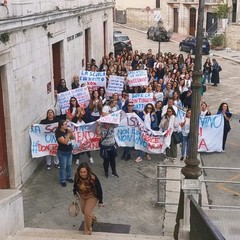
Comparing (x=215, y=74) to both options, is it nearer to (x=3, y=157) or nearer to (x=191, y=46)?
(x=191, y=46)

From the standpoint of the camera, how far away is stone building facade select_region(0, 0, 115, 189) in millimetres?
9984

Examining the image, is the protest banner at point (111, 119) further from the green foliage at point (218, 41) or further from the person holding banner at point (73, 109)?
the green foliage at point (218, 41)

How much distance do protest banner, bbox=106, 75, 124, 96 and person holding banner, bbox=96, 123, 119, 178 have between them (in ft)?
14.3

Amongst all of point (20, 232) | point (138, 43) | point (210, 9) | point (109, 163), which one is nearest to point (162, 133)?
point (109, 163)

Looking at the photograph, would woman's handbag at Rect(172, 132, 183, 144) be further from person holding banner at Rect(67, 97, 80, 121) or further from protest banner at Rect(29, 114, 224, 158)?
person holding banner at Rect(67, 97, 80, 121)

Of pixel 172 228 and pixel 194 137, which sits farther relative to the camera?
pixel 172 228

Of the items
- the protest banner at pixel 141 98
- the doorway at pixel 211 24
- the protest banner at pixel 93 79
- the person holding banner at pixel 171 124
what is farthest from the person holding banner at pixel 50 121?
the doorway at pixel 211 24

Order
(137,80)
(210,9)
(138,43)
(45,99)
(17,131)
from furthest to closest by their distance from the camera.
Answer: (210,9) → (138,43) → (137,80) → (45,99) → (17,131)

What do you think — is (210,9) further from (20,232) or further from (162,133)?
(20,232)

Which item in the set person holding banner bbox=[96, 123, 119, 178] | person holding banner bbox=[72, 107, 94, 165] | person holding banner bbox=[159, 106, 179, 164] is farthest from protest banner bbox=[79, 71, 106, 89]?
person holding banner bbox=[96, 123, 119, 178]

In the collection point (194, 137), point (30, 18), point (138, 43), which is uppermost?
point (30, 18)

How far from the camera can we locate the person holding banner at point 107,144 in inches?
428

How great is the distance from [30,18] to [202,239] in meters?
7.35

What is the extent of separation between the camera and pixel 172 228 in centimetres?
889
